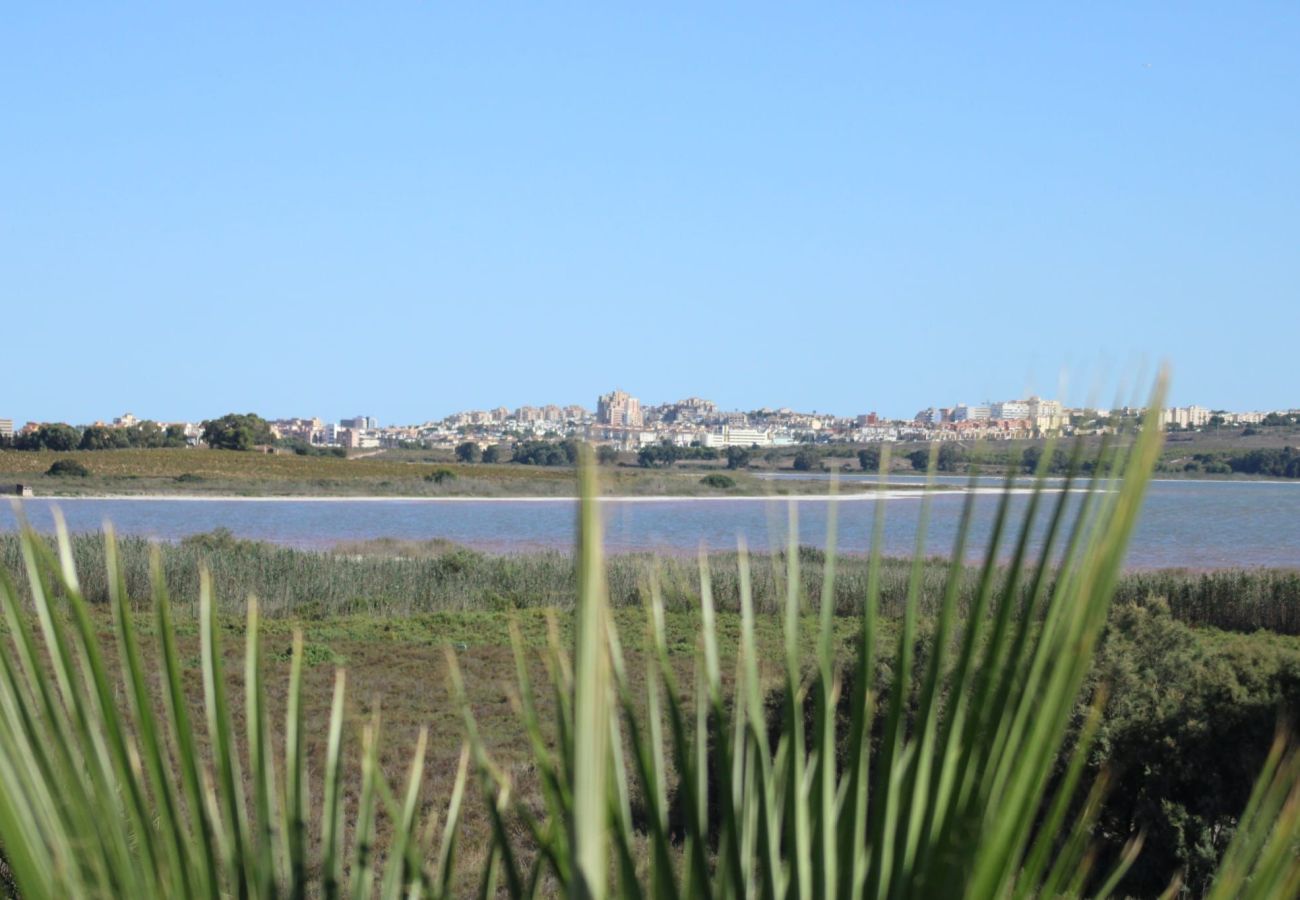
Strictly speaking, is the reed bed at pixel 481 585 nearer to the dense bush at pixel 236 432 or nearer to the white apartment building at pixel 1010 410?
the white apartment building at pixel 1010 410

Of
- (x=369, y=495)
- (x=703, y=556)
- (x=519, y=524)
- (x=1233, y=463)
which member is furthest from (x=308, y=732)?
(x=1233, y=463)

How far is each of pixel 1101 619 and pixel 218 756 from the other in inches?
25.3

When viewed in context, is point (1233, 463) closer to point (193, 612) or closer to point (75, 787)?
point (193, 612)

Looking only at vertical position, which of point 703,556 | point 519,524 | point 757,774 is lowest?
point 519,524

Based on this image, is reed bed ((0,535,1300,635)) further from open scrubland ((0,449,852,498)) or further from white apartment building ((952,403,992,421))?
open scrubland ((0,449,852,498))

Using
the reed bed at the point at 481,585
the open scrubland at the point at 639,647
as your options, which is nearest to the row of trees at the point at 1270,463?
the open scrubland at the point at 639,647

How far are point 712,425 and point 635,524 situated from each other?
541 inches

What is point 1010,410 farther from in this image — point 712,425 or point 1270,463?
point 1270,463

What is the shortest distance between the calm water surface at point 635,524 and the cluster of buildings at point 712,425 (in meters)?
3.48

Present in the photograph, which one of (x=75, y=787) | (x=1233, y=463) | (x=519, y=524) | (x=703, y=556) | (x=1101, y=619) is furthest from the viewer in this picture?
(x=1233, y=463)

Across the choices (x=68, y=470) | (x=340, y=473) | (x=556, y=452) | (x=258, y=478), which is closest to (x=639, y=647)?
(x=556, y=452)

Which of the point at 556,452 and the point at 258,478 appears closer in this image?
the point at 556,452

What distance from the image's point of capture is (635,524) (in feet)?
151

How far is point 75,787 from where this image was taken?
3.16 ft
